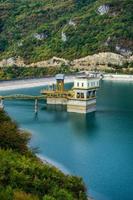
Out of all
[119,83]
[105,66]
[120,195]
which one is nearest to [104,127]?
[120,195]

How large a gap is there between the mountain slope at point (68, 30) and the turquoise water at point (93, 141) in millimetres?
48448

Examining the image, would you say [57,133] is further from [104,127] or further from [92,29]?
[92,29]

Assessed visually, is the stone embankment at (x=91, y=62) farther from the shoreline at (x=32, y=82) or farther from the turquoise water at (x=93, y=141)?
the turquoise water at (x=93, y=141)

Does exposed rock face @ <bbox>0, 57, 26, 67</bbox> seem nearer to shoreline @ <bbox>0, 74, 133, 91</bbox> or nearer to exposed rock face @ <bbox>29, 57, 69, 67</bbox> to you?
exposed rock face @ <bbox>29, 57, 69, 67</bbox>

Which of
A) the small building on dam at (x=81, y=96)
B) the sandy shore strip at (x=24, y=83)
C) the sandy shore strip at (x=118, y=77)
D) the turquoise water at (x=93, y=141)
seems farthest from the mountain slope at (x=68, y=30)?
the small building on dam at (x=81, y=96)

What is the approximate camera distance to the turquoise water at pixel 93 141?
118 feet

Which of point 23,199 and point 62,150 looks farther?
point 62,150

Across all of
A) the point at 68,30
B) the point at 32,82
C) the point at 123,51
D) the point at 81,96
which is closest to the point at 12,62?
the point at 68,30

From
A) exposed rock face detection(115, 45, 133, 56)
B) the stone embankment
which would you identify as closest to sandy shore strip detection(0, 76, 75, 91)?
the stone embankment

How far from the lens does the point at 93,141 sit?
48.4m

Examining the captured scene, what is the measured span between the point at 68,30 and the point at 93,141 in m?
81.5

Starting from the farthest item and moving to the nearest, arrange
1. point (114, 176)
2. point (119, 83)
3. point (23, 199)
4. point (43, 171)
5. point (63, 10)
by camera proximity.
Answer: point (63, 10)
point (119, 83)
point (114, 176)
point (43, 171)
point (23, 199)

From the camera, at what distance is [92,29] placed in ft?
419

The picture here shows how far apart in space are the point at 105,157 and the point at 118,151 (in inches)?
92.8
